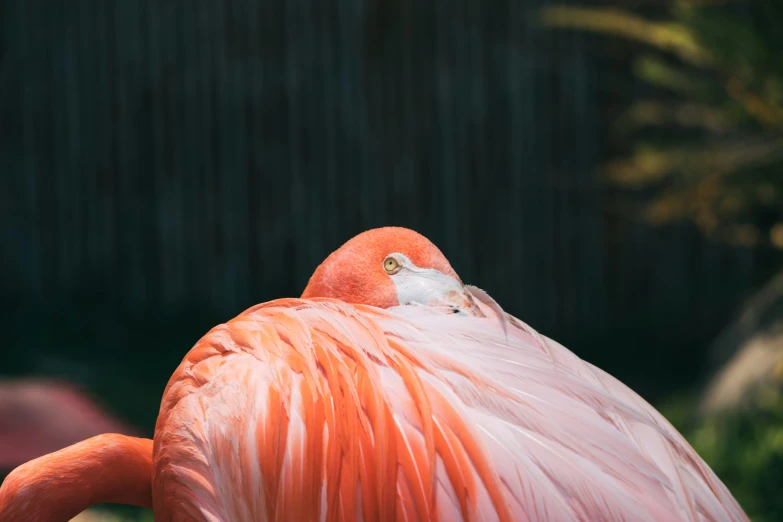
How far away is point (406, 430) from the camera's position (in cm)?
99

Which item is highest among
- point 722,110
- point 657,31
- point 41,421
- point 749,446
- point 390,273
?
point 657,31

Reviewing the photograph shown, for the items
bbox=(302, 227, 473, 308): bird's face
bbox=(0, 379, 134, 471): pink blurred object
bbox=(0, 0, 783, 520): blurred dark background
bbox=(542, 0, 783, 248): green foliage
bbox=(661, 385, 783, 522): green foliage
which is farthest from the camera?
bbox=(0, 0, 783, 520): blurred dark background

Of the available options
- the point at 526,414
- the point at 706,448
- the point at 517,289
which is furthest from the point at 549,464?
the point at 517,289

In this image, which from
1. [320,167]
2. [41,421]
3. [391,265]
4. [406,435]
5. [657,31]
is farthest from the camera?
[320,167]

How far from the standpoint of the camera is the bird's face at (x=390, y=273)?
1.25 metres

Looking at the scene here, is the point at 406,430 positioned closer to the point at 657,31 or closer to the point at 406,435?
the point at 406,435

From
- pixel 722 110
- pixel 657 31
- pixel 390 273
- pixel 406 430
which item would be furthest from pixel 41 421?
pixel 722 110

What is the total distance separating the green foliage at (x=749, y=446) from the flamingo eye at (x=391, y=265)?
79.3 inches

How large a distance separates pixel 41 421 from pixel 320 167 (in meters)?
2.04

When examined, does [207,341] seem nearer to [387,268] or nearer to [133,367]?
[387,268]

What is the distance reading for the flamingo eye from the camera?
1.29 meters

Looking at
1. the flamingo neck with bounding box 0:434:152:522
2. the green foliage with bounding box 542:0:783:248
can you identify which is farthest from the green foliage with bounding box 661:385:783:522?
the flamingo neck with bounding box 0:434:152:522

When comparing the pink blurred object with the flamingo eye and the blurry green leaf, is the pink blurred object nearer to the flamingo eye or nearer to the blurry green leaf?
the flamingo eye

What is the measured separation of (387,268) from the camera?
1.29m
